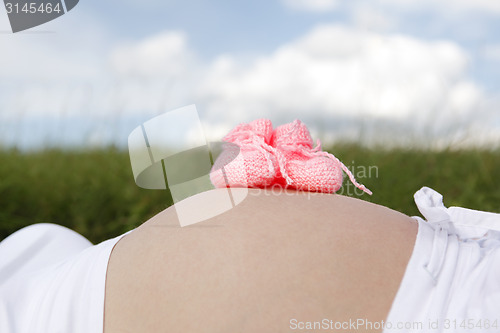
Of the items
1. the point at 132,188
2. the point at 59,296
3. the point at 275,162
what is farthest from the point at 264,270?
the point at 132,188

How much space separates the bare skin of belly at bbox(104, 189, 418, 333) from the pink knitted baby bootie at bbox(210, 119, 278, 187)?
0.10 m

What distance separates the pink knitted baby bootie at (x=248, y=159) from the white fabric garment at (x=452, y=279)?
18.9 inches

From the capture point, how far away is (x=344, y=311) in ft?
4.13

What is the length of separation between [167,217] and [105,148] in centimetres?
320

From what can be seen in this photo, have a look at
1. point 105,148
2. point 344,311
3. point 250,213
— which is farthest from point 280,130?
point 105,148

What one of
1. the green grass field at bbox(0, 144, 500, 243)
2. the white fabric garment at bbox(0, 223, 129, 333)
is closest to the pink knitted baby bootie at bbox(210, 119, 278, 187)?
the white fabric garment at bbox(0, 223, 129, 333)

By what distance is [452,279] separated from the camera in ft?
4.20

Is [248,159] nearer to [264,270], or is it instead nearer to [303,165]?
[303,165]

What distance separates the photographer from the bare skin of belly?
126 cm

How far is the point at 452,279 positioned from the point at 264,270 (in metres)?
0.48

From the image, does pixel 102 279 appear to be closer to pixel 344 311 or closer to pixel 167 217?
pixel 167 217

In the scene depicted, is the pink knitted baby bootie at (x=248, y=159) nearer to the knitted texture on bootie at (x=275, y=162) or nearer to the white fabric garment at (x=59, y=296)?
the knitted texture on bootie at (x=275, y=162)

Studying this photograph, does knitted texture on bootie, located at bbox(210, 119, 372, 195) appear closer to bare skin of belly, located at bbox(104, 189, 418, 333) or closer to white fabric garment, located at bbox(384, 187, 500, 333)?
bare skin of belly, located at bbox(104, 189, 418, 333)

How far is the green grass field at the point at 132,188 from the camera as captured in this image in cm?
344
